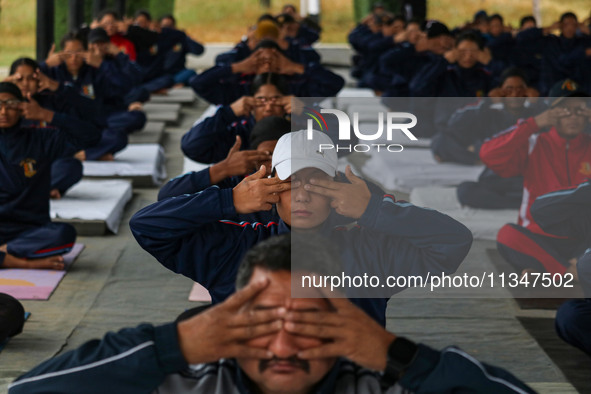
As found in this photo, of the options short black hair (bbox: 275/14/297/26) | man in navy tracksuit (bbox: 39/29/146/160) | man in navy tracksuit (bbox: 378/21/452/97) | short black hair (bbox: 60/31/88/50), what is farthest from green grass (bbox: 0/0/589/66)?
short black hair (bbox: 60/31/88/50)

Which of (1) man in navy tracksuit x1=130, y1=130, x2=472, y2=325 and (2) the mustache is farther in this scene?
(1) man in navy tracksuit x1=130, y1=130, x2=472, y2=325

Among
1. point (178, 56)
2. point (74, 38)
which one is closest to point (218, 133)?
point (74, 38)

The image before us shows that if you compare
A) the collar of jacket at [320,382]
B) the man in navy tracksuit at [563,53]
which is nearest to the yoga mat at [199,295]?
the collar of jacket at [320,382]

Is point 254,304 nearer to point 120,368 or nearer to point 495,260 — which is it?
point 120,368

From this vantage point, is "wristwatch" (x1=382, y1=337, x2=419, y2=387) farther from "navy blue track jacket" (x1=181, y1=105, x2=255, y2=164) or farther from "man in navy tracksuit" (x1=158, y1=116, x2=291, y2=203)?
"navy blue track jacket" (x1=181, y1=105, x2=255, y2=164)

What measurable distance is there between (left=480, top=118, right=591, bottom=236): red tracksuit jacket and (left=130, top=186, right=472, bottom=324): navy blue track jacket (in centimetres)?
205

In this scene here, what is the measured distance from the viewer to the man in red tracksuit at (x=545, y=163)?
402 cm

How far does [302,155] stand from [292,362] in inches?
33.9

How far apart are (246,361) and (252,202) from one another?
2.79 feet

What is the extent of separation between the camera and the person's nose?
56.7 inches

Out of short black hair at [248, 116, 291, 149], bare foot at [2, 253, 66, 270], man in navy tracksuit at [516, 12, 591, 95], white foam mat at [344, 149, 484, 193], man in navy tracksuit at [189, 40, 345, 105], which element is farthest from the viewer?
man in navy tracksuit at [516, 12, 591, 95]

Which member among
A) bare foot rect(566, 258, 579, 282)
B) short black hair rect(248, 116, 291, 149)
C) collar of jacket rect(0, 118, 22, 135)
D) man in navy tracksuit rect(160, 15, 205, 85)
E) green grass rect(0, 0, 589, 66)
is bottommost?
green grass rect(0, 0, 589, 66)

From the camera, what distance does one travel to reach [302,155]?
2227mm

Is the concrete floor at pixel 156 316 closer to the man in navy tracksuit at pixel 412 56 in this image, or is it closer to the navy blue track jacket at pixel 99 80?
the navy blue track jacket at pixel 99 80
